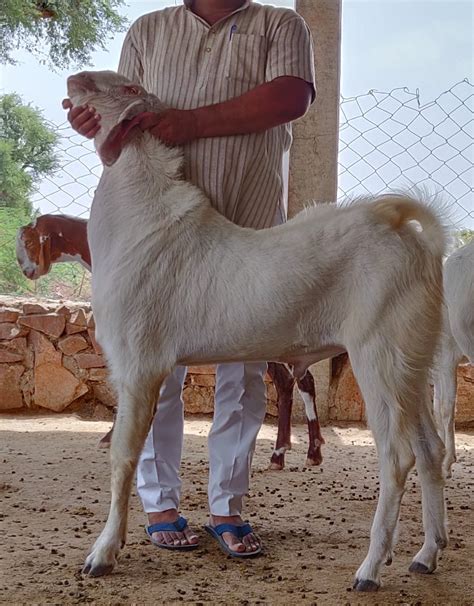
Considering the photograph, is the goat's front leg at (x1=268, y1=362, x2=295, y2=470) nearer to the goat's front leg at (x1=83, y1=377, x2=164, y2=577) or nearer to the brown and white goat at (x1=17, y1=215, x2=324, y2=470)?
the brown and white goat at (x1=17, y1=215, x2=324, y2=470)

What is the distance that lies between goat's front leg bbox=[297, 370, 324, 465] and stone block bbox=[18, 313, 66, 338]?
1756 millimetres

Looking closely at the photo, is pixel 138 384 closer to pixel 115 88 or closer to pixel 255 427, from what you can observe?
pixel 255 427

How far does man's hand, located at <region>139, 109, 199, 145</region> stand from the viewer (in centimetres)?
264

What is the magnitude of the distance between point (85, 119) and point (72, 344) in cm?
313

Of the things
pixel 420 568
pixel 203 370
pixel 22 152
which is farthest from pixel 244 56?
pixel 22 152

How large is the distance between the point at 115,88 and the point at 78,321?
3.12 metres

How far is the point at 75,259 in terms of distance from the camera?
4.76 meters

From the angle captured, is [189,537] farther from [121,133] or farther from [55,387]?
[55,387]

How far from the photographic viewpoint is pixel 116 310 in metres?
2.51

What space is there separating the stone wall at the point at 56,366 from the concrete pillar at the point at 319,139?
0.70 meters

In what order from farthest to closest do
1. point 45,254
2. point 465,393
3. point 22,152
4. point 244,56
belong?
point 22,152, point 465,393, point 45,254, point 244,56

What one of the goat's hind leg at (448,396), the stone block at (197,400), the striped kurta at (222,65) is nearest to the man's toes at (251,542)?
the striped kurta at (222,65)

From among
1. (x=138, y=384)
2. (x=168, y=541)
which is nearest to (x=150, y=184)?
(x=138, y=384)

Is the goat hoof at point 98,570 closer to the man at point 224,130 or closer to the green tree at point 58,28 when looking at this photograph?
the man at point 224,130
